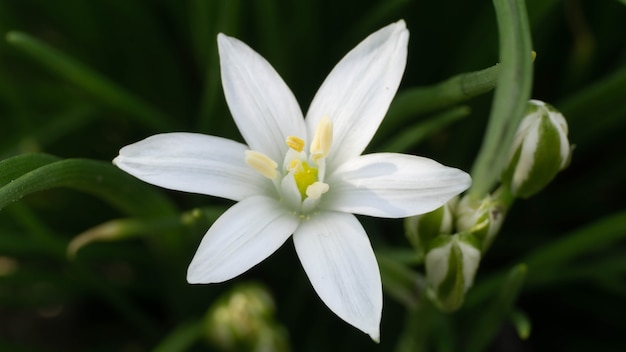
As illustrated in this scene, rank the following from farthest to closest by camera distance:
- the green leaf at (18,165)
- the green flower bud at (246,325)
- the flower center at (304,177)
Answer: the green flower bud at (246,325), the flower center at (304,177), the green leaf at (18,165)

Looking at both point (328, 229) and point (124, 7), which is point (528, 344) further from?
point (124, 7)

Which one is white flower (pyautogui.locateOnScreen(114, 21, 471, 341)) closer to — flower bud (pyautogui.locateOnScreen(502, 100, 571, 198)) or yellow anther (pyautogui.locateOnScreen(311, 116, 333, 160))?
yellow anther (pyautogui.locateOnScreen(311, 116, 333, 160))

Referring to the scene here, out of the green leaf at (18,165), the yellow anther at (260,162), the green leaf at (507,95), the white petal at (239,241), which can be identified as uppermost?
the green leaf at (507,95)

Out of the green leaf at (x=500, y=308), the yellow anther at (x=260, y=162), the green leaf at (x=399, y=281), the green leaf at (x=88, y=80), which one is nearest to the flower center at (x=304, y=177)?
the yellow anther at (x=260, y=162)

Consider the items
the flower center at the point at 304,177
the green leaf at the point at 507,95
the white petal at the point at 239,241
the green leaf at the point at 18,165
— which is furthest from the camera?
the flower center at the point at 304,177

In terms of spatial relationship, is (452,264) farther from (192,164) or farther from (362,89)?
(192,164)

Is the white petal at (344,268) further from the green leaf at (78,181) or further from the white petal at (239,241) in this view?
the green leaf at (78,181)

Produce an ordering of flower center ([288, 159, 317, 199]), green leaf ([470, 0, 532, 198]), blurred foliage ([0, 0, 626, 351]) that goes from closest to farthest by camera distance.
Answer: green leaf ([470, 0, 532, 198])
flower center ([288, 159, 317, 199])
blurred foliage ([0, 0, 626, 351])

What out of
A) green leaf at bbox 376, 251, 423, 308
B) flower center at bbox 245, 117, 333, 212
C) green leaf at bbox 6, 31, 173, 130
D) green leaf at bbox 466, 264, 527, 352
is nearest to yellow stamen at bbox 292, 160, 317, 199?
flower center at bbox 245, 117, 333, 212

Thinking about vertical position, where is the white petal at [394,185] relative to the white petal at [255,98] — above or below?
below
